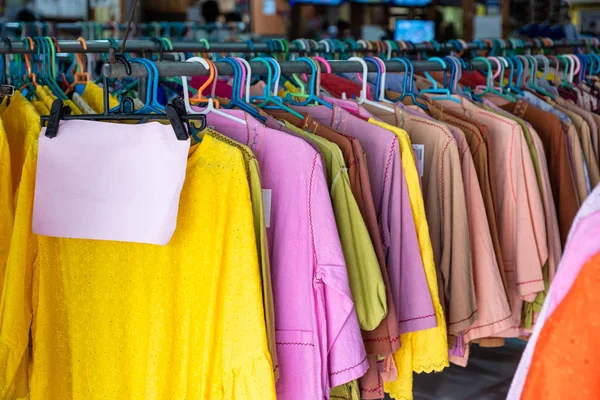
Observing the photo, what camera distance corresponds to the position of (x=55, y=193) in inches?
59.0

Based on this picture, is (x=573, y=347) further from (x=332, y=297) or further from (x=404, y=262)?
(x=404, y=262)

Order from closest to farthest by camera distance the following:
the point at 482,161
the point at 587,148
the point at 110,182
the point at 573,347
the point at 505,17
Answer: the point at 573,347 < the point at 110,182 < the point at 482,161 < the point at 587,148 < the point at 505,17

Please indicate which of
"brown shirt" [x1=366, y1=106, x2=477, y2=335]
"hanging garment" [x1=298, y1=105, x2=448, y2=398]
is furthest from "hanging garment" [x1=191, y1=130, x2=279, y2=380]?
"brown shirt" [x1=366, y1=106, x2=477, y2=335]

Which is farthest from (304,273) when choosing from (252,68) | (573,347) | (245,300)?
(573,347)

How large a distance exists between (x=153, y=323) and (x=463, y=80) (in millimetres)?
1925

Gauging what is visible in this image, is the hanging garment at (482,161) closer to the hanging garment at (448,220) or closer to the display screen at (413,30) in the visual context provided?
the hanging garment at (448,220)

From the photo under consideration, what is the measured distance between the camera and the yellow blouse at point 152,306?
1511mm

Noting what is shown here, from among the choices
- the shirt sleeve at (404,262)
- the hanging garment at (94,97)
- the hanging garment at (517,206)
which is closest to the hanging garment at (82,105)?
the hanging garment at (94,97)

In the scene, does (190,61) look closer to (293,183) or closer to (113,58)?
(113,58)

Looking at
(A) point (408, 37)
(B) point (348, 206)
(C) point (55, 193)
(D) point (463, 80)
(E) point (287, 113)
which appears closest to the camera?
(C) point (55, 193)

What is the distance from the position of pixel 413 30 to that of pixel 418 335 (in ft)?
20.1

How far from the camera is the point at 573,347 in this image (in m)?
0.94

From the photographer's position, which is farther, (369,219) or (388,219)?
(388,219)

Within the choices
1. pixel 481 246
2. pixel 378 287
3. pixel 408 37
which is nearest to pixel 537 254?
pixel 481 246
